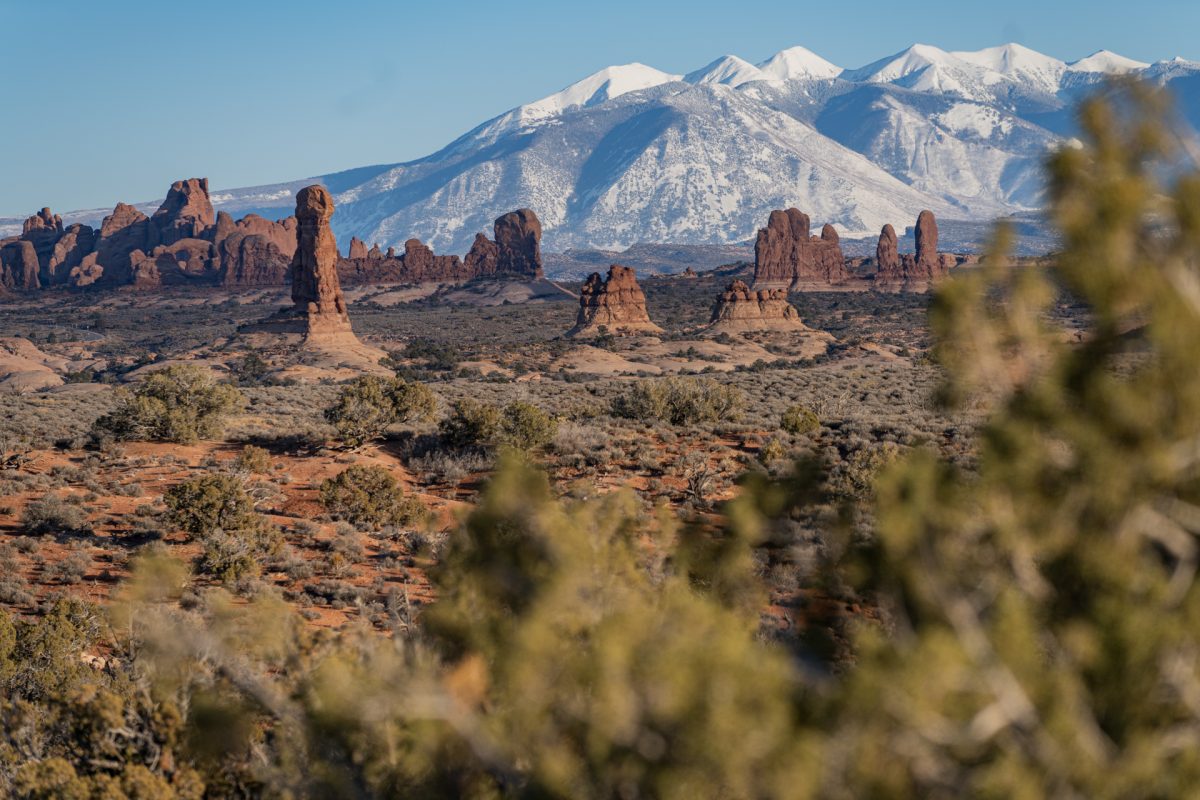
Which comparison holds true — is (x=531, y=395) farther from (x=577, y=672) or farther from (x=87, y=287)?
(x=87, y=287)

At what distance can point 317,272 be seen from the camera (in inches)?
3051

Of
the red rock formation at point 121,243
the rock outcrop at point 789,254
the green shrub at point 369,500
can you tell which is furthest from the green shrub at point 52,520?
the red rock formation at point 121,243

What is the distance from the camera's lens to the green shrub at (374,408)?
23.1 meters

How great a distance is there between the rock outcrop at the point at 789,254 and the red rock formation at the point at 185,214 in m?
83.8

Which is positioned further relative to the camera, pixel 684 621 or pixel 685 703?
pixel 684 621

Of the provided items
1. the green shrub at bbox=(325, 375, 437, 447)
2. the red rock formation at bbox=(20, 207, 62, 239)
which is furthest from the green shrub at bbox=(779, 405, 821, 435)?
the red rock formation at bbox=(20, 207, 62, 239)

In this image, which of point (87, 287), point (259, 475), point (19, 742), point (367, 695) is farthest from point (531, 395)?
point (87, 287)

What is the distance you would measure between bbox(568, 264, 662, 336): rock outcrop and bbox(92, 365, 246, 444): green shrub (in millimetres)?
52928

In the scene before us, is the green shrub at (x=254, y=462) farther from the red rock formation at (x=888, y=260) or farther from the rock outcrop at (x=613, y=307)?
the red rock formation at (x=888, y=260)

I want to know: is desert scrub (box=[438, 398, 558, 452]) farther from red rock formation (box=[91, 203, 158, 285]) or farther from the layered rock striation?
red rock formation (box=[91, 203, 158, 285])

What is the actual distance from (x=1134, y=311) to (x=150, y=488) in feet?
62.8

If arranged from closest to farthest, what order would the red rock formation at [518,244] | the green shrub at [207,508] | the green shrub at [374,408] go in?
the green shrub at [207,508] → the green shrub at [374,408] → the red rock formation at [518,244]

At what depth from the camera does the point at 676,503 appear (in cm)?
1841

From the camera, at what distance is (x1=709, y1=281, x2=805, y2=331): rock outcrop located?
78875 mm
